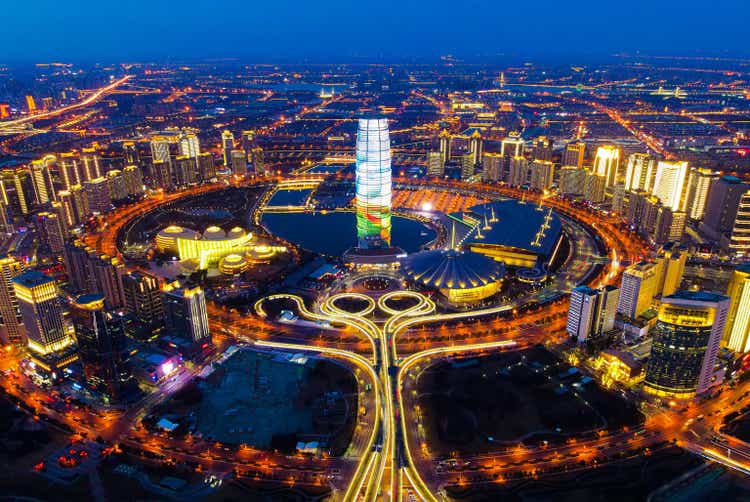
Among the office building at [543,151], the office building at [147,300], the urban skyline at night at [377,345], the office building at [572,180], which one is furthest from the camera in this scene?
the office building at [543,151]

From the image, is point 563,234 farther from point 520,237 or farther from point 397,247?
point 397,247

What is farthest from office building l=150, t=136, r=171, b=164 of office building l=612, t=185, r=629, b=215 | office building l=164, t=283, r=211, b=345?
office building l=612, t=185, r=629, b=215

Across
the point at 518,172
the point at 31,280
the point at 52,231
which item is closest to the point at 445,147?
the point at 518,172

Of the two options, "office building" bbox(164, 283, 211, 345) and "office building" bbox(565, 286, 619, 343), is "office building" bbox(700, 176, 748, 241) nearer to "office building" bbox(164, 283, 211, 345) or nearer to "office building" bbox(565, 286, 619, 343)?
"office building" bbox(565, 286, 619, 343)

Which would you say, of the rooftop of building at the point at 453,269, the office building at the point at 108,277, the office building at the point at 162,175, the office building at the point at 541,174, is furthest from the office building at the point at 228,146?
the rooftop of building at the point at 453,269

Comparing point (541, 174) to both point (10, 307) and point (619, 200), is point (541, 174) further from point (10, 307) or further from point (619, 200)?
point (10, 307)

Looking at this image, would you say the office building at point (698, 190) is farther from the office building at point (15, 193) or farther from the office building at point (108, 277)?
the office building at point (15, 193)

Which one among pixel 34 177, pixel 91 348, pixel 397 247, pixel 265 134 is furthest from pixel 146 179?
pixel 91 348

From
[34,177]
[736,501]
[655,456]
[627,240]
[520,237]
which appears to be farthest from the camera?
[34,177]
